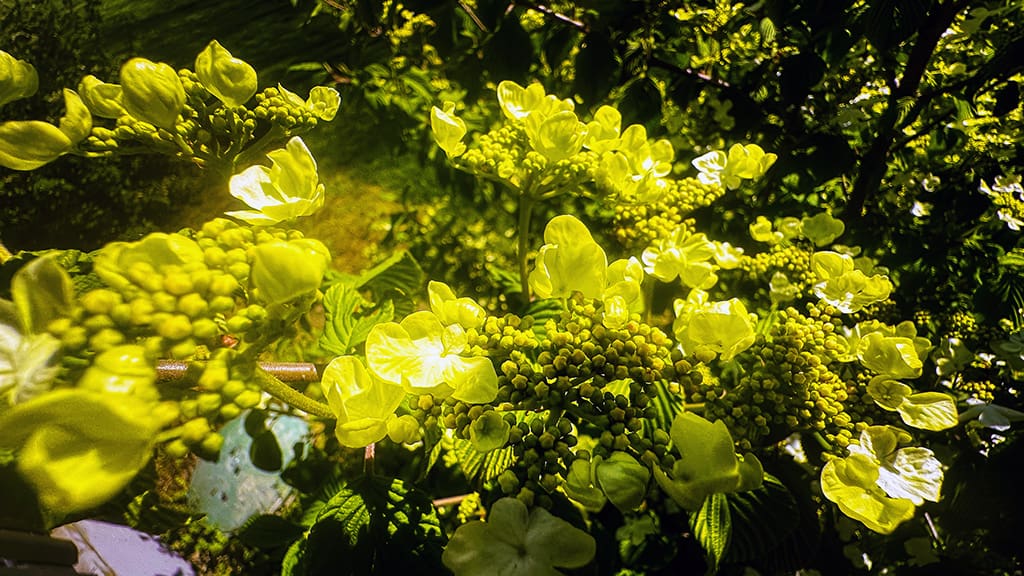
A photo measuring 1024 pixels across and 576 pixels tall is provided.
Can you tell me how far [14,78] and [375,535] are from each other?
73cm

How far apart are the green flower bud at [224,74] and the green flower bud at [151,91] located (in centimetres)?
3

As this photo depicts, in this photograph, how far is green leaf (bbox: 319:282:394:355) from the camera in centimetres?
90

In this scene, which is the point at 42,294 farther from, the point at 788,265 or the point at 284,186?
the point at 788,265

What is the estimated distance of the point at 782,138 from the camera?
50.7 inches

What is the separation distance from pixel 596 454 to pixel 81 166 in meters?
3.53

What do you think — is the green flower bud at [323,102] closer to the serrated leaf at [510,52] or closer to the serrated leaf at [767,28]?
the serrated leaf at [510,52]

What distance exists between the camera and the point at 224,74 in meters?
0.65

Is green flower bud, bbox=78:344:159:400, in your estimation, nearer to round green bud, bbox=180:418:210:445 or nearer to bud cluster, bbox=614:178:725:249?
round green bud, bbox=180:418:210:445

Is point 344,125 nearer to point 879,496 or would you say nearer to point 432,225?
point 432,225

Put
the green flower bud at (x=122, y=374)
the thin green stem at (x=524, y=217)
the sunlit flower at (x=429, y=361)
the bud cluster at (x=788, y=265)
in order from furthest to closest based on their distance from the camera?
the bud cluster at (x=788, y=265), the thin green stem at (x=524, y=217), the sunlit flower at (x=429, y=361), the green flower bud at (x=122, y=374)

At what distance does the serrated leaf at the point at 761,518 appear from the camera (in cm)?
71

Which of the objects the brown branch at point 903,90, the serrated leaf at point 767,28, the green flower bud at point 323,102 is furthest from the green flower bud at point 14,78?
the brown branch at point 903,90

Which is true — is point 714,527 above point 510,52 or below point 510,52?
below

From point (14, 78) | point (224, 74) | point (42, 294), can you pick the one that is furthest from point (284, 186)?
point (14, 78)
